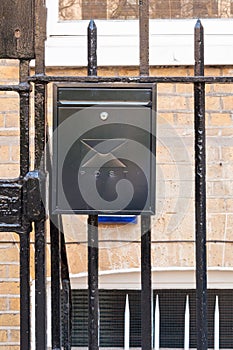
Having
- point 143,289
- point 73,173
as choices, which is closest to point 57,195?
point 73,173

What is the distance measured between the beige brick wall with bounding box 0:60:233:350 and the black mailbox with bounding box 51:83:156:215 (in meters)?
1.36

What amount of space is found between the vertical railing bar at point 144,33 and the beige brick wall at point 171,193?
4.40 ft

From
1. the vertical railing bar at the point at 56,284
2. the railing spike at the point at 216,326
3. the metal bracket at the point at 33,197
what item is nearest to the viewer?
the metal bracket at the point at 33,197

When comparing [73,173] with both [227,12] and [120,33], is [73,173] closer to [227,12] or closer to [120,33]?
[120,33]

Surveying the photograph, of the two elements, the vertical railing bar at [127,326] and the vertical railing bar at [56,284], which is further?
the vertical railing bar at [127,326]

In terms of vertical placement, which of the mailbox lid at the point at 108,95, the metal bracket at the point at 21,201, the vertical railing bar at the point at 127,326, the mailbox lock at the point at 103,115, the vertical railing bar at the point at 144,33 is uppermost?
the vertical railing bar at the point at 144,33

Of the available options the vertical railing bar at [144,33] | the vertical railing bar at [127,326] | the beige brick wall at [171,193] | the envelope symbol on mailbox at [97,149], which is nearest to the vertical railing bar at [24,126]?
the envelope symbol on mailbox at [97,149]

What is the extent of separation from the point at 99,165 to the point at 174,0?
1.76 metres

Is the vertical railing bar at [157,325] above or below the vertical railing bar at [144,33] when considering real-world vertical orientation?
below

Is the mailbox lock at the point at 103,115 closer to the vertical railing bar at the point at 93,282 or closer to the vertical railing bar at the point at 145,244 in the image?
the vertical railing bar at the point at 145,244

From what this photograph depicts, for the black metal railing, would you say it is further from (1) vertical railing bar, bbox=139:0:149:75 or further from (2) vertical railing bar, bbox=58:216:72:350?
(2) vertical railing bar, bbox=58:216:72:350

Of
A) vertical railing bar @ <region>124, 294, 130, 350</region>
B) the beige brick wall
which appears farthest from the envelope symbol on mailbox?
vertical railing bar @ <region>124, 294, 130, 350</region>

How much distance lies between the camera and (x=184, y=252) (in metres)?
2.67

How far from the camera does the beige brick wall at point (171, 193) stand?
8.68 feet
